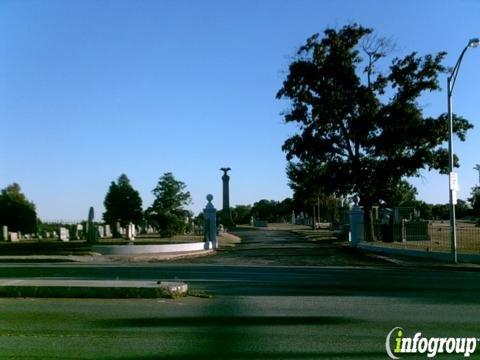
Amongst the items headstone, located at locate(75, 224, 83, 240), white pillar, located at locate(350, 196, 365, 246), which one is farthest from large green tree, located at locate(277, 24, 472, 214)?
headstone, located at locate(75, 224, 83, 240)

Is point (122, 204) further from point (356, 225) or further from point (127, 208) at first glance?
point (356, 225)

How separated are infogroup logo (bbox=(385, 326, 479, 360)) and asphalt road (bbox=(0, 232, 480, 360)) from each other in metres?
0.14

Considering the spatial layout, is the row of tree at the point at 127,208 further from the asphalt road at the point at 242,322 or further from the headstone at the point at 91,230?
the asphalt road at the point at 242,322

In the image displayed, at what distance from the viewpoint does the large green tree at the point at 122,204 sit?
57.0 meters

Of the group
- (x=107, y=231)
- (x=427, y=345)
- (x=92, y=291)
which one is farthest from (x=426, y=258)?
(x=107, y=231)

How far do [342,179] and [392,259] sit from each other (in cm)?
1340

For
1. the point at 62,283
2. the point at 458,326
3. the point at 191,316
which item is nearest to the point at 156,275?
the point at 62,283

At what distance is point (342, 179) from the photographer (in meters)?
42.0

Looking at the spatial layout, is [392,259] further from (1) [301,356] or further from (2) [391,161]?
(1) [301,356]

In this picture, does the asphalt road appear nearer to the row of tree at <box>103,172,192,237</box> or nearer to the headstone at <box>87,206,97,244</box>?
the headstone at <box>87,206,97,244</box>

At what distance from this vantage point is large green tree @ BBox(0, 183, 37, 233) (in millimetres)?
52719

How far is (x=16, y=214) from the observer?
5297 centimetres

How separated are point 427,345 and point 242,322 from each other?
2931mm

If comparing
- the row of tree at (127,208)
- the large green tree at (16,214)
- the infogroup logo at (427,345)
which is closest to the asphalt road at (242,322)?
the infogroup logo at (427,345)
